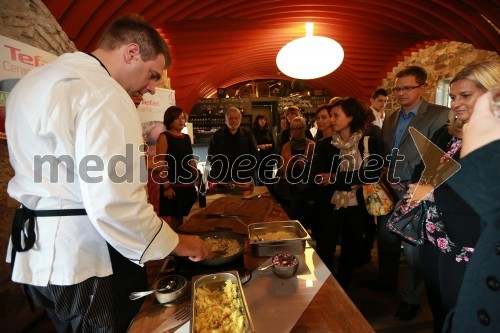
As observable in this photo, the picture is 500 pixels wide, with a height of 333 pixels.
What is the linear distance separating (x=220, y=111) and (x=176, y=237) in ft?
34.3

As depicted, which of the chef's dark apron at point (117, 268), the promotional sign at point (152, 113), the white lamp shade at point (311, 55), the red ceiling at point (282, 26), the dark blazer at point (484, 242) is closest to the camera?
the dark blazer at point (484, 242)

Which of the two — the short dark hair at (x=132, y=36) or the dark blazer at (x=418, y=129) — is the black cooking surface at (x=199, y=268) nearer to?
the short dark hair at (x=132, y=36)

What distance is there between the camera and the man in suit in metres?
2.13

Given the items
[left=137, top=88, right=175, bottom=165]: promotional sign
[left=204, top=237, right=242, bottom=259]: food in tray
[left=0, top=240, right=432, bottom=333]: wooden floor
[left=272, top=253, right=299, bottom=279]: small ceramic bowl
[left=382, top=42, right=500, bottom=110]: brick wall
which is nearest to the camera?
[left=272, top=253, right=299, bottom=279]: small ceramic bowl

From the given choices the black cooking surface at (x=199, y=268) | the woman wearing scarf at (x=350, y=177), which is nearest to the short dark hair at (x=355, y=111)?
the woman wearing scarf at (x=350, y=177)

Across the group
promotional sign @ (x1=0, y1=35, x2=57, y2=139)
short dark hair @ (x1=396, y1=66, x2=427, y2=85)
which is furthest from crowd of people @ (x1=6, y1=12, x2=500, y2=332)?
promotional sign @ (x1=0, y1=35, x2=57, y2=139)

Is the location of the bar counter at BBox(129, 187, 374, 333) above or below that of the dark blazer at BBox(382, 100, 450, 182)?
below

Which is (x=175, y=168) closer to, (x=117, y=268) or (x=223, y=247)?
(x=223, y=247)

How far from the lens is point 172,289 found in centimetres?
105

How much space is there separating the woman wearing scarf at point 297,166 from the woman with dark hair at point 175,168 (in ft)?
4.01

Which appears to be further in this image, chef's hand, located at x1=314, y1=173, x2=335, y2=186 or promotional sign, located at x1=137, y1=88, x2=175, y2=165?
promotional sign, located at x1=137, y1=88, x2=175, y2=165

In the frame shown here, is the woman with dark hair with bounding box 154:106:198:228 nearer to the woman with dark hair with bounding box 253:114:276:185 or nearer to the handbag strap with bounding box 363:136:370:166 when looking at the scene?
the woman with dark hair with bounding box 253:114:276:185

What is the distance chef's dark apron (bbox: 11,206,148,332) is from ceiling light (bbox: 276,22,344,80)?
2.28 metres

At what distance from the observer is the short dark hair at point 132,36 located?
1.10 meters
